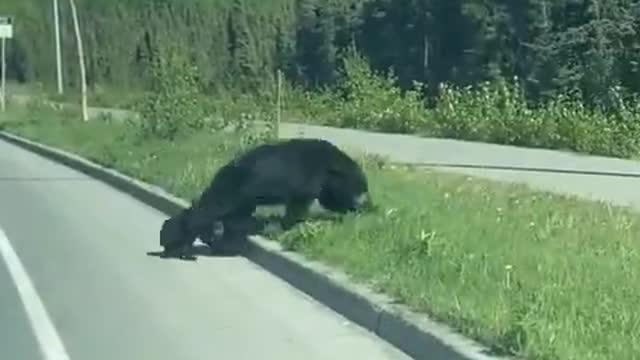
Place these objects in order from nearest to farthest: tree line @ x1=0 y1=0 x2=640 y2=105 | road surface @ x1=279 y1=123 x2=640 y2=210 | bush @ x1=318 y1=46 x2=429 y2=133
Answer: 1. road surface @ x1=279 y1=123 x2=640 y2=210
2. bush @ x1=318 y1=46 x2=429 y2=133
3. tree line @ x1=0 y1=0 x2=640 y2=105

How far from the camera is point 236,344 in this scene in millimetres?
10445

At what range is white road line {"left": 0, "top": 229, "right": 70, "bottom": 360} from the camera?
1022cm

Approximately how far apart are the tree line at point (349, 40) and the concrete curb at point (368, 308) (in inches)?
963

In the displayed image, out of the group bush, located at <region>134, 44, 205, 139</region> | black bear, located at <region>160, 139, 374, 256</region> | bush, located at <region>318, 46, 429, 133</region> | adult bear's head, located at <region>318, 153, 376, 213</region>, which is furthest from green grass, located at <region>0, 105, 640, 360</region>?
bush, located at <region>318, 46, 429, 133</region>

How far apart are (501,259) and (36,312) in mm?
3586

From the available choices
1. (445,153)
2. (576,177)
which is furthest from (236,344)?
(445,153)

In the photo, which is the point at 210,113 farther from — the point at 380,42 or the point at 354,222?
the point at 380,42

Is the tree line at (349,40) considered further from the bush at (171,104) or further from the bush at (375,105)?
the bush at (171,104)

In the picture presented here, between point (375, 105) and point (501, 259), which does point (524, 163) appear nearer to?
point (501, 259)

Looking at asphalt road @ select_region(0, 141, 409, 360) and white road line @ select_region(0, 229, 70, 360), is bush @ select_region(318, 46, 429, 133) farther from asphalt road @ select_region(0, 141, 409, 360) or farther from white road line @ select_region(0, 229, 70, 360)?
white road line @ select_region(0, 229, 70, 360)

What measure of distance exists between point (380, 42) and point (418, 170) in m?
45.1

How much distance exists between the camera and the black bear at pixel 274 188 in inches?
604

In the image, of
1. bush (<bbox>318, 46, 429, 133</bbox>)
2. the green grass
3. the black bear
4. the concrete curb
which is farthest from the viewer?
bush (<bbox>318, 46, 429, 133</bbox>)

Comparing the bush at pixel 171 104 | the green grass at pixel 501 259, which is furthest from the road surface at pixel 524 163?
the bush at pixel 171 104
